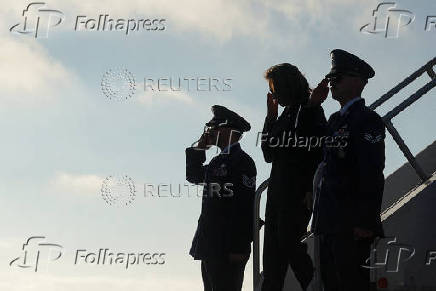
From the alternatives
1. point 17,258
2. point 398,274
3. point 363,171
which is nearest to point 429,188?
point 398,274

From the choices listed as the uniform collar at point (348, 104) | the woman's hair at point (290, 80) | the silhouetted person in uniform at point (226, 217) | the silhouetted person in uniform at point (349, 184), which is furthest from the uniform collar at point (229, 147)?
the uniform collar at point (348, 104)

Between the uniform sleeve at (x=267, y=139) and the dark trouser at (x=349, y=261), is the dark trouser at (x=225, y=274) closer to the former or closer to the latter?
the uniform sleeve at (x=267, y=139)

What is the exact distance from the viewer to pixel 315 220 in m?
5.17

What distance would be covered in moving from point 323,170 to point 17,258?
351 centimetres

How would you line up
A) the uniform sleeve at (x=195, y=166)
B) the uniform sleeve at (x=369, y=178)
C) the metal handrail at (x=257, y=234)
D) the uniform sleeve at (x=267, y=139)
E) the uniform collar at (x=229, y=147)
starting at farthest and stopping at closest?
1. the uniform sleeve at (x=195, y=166)
2. the uniform collar at (x=229, y=147)
3. the metal handrail at (x=257, y=234)
4. the uniform sleeve at (x=267, y=139)
5. the uniform sleeve at (x=369, y=178)

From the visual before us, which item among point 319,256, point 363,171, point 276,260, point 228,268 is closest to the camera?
point 363,171

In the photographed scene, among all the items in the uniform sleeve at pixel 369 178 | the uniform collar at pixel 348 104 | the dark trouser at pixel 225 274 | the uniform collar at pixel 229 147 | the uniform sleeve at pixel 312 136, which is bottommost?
the uniform sleeve at pixel 369 178

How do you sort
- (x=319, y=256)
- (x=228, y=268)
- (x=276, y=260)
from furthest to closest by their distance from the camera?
(x=228, y=268)
(x=276, y=260)
(x=319, y=256)

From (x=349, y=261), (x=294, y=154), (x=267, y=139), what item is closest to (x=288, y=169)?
(x=294, y=154)

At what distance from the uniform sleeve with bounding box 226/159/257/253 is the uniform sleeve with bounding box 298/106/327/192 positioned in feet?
2.79

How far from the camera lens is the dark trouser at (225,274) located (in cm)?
646

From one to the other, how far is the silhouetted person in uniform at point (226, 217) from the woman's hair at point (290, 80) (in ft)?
3.11

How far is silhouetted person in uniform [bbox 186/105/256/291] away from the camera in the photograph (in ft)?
21.3

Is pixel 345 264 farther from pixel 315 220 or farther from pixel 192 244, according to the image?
pixel 192 244
